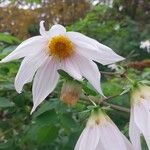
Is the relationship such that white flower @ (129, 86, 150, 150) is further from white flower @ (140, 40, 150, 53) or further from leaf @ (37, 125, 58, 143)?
white flower @ (140, 40, 150, 53)

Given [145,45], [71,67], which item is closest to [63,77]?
[71,67]

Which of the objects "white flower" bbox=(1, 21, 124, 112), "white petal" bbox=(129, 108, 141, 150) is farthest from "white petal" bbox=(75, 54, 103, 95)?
"white petal" bbox=(129, 108, 141, 150)

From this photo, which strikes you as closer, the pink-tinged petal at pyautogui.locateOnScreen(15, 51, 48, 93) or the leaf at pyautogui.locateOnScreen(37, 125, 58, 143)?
the pink-tinged petal at pyautogui.locateOnScreen(15, 51, 48, 93)

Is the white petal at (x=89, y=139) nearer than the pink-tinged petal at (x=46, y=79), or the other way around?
the white petal at (x=89, y=139)

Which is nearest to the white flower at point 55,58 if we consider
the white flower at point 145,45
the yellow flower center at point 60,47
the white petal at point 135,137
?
the yellow flower center at point 60,47

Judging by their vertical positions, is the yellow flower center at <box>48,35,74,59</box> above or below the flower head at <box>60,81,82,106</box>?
above

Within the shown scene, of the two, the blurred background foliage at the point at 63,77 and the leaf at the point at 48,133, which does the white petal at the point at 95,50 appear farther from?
the leaf at the point at 48,133

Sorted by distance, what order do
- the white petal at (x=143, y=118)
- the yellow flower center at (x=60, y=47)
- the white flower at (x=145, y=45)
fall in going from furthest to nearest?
the white flower at (x=145, y=45) < the yellow flower center at (x=60, y=47) < the white petal at (x=143, y=118)

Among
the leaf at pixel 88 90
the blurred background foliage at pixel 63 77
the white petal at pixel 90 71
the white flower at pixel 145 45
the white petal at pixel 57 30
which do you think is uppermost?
the white petal at pixel 57 30
